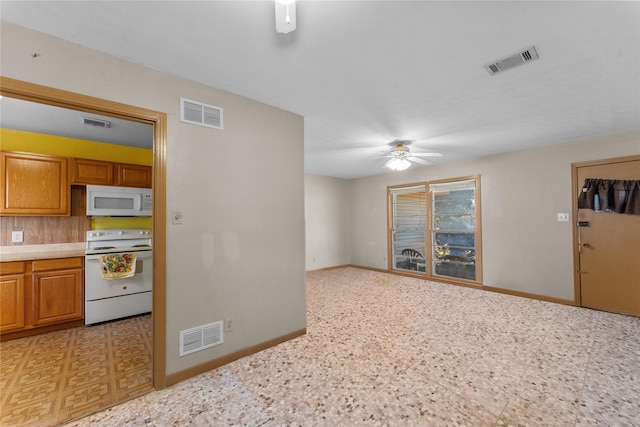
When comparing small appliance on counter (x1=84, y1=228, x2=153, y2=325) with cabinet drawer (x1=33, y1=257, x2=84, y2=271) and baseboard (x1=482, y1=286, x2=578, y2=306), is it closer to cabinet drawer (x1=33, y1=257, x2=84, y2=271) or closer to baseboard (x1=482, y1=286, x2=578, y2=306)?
cabinet drawer (x1=33, y1=257, x2=84, y2=271)

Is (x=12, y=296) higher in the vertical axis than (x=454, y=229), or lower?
lower

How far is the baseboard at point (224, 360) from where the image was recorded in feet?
6.93

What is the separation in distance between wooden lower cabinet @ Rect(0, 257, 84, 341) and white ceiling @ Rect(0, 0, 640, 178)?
263cm

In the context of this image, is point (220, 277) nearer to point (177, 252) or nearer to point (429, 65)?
point (177, 252)

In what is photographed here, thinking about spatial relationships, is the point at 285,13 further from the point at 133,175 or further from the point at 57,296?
the point at 57,296

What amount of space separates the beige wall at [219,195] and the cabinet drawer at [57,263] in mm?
2066

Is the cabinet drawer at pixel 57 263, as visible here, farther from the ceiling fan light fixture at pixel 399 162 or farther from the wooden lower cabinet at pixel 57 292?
the ceiling fan light fixture at pixel 399 162

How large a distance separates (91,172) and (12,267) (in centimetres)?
132

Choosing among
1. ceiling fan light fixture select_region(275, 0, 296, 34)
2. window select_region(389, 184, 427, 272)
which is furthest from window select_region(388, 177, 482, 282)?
ceiling fan light fixture select_region(275, 0, 296, 34)

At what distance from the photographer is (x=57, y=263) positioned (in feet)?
10.1

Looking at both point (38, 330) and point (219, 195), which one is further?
point (38, 330)

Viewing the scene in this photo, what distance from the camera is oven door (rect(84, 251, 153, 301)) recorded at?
127 inches

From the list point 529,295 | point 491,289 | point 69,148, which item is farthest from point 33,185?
point 529,295

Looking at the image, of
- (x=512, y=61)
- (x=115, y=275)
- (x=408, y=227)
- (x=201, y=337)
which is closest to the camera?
(x=512, y=61)
